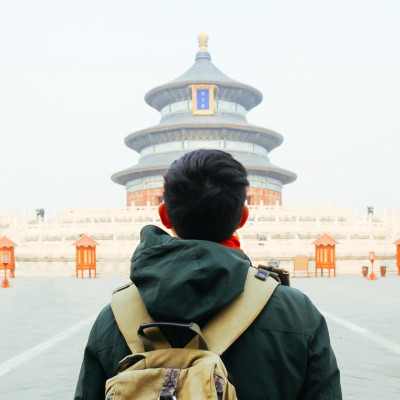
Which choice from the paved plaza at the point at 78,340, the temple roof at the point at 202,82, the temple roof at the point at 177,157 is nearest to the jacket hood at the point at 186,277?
the paved plaza at the point at 78,340

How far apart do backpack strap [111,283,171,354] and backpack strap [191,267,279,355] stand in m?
0.13

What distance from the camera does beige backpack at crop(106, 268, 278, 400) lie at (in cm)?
151

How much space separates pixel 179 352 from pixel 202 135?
39906 mm

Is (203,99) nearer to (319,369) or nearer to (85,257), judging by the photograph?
(85,257)

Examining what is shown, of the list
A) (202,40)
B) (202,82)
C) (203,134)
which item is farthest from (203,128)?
(202,40)

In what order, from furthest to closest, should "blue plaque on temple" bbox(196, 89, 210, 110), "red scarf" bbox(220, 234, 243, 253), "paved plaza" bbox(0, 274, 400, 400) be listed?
"blue plaque on temple" bbox(196, 89, 210, 110), "paved plaza" bbox(0, 274, 400, 400), "red scarf" bbox(220, 234, 243, 253)

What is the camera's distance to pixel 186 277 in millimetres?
1669

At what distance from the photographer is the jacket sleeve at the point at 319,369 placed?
179 centimetres

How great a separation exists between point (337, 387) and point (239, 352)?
325 mm

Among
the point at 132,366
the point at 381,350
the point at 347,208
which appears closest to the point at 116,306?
the point at 132,366

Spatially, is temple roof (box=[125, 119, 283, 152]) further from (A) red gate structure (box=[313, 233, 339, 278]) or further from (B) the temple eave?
(A) red gate structure (box=[313, 233, 339, 278])

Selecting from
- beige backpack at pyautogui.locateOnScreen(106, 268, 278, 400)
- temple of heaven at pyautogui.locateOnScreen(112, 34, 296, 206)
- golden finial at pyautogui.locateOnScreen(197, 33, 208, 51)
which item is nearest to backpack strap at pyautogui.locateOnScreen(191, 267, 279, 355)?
beige backpack at pyautogui.locateOnScreen(106, 268, 278, 400)

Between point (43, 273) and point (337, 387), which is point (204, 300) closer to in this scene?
point (337, 387)

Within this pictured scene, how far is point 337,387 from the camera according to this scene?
1.80 meters
